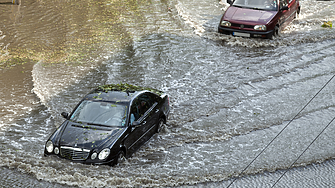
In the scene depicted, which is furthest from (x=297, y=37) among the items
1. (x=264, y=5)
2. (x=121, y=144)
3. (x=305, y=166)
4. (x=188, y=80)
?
(x=121, y=144)

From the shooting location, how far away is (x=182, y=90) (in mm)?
12594

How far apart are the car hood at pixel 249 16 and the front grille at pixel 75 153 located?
1059cm

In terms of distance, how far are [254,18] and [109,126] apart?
33.4 ft

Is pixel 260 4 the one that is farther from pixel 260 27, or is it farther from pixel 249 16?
pixel 260 27

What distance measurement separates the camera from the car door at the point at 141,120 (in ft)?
27.7

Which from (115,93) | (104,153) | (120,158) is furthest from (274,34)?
(104,153)

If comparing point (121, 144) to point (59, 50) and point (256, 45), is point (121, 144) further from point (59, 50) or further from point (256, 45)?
point (256, 45)

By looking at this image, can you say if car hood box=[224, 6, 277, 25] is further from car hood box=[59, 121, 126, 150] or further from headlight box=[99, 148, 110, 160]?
headlight box=[99, 148, 110, 160]

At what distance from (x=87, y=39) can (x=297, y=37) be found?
374 inches

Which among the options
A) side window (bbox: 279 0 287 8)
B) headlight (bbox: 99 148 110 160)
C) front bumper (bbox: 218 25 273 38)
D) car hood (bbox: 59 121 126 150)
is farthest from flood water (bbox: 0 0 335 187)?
side window (bbox: 279 0 287 8)

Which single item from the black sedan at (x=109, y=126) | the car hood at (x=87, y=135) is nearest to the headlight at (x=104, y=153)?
the black sedan at (x=109, y=126)

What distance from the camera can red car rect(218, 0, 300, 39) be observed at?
53.2 feet

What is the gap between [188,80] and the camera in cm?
1339

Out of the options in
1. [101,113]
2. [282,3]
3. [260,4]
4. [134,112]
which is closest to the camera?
[101,113]
